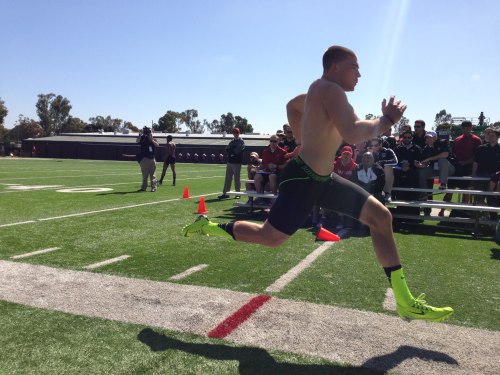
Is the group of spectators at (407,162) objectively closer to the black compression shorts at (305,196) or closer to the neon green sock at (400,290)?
the black compression shorts at (305,196)

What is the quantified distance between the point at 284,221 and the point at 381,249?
823mm

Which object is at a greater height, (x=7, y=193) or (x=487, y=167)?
Result: (x=487, y=167)

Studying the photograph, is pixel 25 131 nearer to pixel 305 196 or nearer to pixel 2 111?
pixel 2 111

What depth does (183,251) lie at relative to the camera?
5.79 metres

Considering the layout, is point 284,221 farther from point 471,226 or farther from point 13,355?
point 471,226

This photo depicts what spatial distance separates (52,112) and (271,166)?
10927 cm

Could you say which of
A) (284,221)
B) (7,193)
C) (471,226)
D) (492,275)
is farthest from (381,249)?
(7,193)

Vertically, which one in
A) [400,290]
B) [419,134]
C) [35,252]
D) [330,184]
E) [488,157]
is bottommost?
[35,252]

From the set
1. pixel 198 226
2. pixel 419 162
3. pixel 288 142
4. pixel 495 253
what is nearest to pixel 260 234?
pixel 198 226

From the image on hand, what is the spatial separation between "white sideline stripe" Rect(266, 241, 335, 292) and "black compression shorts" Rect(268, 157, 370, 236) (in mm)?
1128

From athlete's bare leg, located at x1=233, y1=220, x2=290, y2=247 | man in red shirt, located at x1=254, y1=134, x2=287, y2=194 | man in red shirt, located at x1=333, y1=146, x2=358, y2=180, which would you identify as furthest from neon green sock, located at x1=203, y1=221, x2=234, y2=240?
man in red shirt, located at x1=254, y1=134, x2=287, y2=194

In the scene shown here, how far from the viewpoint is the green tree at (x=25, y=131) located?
9906 centimetres

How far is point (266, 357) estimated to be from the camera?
113 inches

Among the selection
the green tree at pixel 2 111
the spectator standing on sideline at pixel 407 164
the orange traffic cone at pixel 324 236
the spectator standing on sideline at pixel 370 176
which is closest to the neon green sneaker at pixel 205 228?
the orange traffic cone at pixel 324 236
